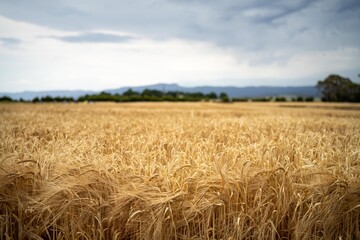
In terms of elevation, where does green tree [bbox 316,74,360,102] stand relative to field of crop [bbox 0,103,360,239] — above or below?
above

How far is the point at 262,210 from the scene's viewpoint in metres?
2.78

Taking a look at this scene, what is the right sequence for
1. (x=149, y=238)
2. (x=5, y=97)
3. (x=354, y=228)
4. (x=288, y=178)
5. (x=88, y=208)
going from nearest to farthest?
(x=149, y=238)
(x=88, y=208)
(x=354, y=228)
(x=288, y=178)
(x=5, y=97)

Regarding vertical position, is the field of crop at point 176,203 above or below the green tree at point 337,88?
below

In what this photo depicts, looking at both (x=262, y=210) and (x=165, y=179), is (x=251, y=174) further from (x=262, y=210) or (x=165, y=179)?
(x=165, y=179)

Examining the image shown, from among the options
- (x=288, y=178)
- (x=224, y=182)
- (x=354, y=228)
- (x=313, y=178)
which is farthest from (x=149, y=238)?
(x=354, y=228)

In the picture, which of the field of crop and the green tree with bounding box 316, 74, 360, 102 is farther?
the green tree with bounding box 316, 74, 360, 102

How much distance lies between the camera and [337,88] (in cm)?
9894

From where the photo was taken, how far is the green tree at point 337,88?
9375 centimetres

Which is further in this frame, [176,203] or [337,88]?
[337,88]

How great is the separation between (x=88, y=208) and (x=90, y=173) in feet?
1.33

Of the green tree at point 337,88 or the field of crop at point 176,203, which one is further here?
the green tree at point 337,88

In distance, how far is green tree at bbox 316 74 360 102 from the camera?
93.8 m

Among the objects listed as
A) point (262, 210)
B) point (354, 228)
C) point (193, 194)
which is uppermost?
point (193, 194)

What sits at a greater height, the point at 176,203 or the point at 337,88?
the point at 337,88
